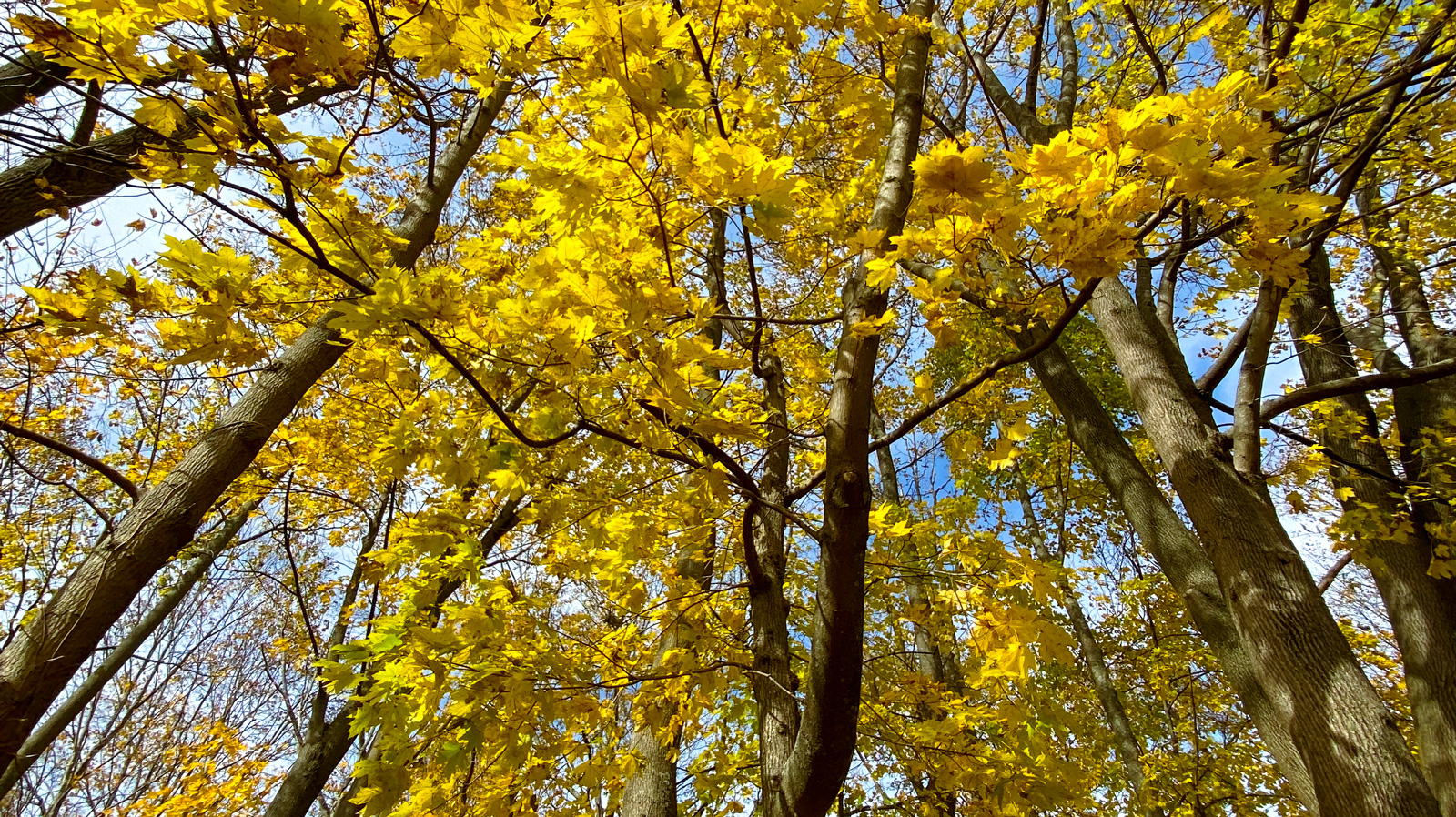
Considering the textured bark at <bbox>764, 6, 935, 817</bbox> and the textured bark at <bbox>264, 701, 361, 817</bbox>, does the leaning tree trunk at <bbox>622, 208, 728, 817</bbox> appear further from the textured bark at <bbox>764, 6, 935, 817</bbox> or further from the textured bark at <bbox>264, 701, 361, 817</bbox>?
the textured bark at <bbox>764, 6, 935, 817</bbox>

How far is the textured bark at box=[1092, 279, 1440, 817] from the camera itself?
190cm

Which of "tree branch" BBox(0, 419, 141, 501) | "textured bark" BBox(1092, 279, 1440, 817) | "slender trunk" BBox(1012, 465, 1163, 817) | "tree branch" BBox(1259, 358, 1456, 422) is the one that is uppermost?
"slender trunk" BBox(1012, 465, 1163, 817)

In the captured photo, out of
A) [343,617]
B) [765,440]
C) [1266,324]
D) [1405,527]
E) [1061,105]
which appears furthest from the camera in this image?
[343,617]

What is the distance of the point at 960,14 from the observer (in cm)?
405

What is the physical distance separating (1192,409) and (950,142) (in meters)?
2.30

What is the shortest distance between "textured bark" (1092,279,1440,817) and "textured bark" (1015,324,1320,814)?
0.13 meters

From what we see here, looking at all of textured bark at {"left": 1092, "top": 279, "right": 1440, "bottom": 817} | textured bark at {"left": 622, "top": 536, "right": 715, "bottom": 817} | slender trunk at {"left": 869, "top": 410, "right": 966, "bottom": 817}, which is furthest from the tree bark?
textured bark at {"left": 1092, "top": 279, "right": 1440, "bottom": 817}

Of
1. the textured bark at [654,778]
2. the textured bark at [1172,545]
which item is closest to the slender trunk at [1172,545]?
the textured bark at [1172,545]

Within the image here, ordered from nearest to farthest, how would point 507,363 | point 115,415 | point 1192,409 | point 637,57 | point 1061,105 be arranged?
point 637,57 < point 507,363 < point 1192,409 < point 1061,105 < point 115,415

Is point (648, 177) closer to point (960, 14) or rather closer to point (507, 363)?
point (507, 363)

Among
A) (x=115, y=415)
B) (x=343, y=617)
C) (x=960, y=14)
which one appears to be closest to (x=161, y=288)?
(x=343, y=617)

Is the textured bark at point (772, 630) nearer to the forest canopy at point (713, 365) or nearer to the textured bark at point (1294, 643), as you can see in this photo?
the forest canopy at point (713, 365)

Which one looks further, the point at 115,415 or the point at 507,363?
the point at 115,415

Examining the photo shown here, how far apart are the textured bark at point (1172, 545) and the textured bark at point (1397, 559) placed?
2.71 feet
